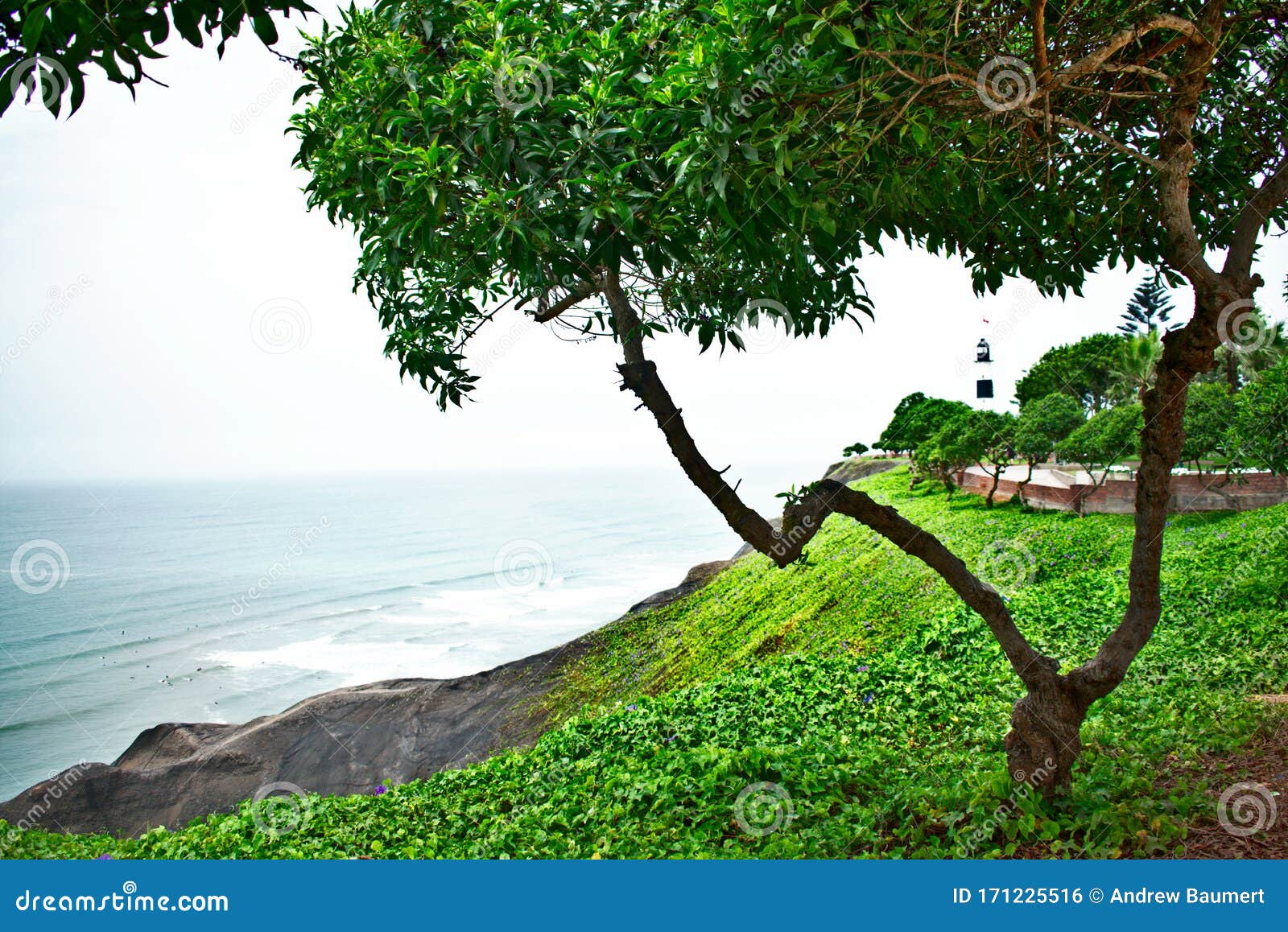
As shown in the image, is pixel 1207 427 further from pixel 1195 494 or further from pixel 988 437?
pixel 988 437

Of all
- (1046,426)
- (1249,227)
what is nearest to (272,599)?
(1046,426)

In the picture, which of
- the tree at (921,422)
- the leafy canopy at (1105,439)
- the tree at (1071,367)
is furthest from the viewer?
the tree at (1071,367)

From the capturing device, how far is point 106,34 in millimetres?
1794

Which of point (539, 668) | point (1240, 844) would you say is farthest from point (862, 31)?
point (539, 668)

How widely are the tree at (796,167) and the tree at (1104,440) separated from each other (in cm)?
869

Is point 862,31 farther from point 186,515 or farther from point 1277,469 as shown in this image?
point 186,515

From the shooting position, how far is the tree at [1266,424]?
7.27m

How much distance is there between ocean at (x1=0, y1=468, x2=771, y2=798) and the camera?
1902cm

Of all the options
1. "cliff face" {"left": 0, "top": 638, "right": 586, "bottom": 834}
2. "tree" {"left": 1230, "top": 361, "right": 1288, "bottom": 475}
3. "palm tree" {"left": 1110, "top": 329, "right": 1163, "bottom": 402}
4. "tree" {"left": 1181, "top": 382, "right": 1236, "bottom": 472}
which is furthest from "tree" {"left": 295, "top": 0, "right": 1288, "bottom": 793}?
"palm tree" {"left": 1110, "top": 329, "right": 1163, "bottom": 402}

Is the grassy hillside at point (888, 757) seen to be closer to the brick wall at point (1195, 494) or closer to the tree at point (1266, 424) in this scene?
the tree at point (1266, 424)

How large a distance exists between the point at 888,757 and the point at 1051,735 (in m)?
1.21

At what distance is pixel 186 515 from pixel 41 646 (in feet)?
125

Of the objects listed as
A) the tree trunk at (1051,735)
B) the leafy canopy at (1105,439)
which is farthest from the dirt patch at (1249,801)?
the leafy canopy at (1105,439)

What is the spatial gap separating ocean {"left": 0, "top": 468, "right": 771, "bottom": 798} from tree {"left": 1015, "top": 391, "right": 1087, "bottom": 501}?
478 inches
